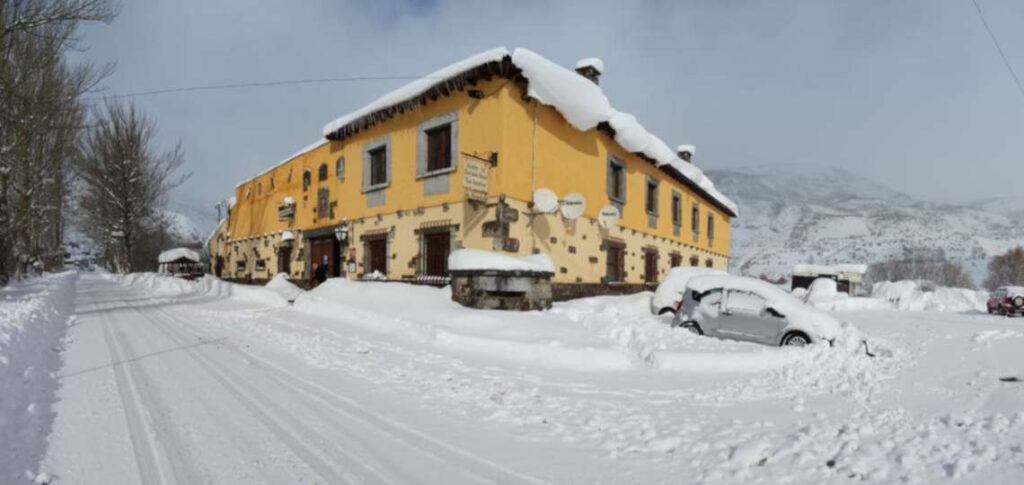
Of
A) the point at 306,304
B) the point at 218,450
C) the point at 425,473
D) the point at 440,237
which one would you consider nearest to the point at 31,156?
the point at 306,304

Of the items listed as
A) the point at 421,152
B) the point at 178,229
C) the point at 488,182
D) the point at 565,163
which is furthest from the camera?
the point at 178,229

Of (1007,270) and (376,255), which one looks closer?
→ (376,255)

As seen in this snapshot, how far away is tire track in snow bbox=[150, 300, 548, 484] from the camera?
11.0 ft

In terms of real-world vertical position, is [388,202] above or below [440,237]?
above

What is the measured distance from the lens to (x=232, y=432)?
4.00 m

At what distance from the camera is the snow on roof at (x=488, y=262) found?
1052 centimetres

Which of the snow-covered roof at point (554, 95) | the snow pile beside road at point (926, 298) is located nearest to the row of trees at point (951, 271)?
the snow pile beside road at point (926, 298)

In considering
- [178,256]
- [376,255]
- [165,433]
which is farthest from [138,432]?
[178,256]

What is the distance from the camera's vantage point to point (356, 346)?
26.7 ft

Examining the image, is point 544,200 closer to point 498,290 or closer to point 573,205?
point 573,205

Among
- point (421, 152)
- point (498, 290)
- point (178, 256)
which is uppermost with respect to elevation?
point (421, 152)

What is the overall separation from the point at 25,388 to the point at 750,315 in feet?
35.0

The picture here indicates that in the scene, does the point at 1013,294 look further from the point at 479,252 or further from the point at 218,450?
the point at 218,450

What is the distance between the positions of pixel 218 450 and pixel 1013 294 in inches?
1067
